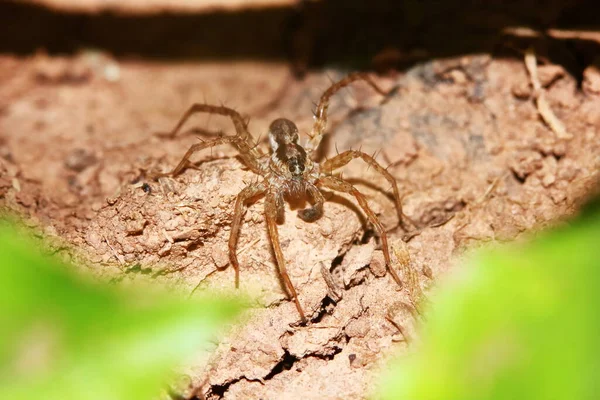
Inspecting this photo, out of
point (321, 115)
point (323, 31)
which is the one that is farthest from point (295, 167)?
point (323, 31)

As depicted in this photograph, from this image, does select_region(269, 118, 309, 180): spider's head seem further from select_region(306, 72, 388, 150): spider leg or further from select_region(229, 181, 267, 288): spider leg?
select_region(229, 181, 267, 288): spider leg

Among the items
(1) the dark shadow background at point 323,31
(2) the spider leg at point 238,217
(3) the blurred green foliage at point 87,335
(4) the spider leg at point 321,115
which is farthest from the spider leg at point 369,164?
(3) the blurred green foliage at point 87,335

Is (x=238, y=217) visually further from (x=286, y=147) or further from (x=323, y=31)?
(x=323, y=31)

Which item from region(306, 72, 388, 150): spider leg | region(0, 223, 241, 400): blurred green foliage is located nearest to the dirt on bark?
region(306, 72, 388, 150): spider leg

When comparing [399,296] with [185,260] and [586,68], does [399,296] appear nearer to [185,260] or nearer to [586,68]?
[185,260]

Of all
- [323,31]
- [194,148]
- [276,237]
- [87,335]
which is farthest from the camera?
[323,31]

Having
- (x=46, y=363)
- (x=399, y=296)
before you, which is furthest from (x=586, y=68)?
(x=46, y=363)

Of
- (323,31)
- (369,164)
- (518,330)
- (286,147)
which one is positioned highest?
(323,31)
